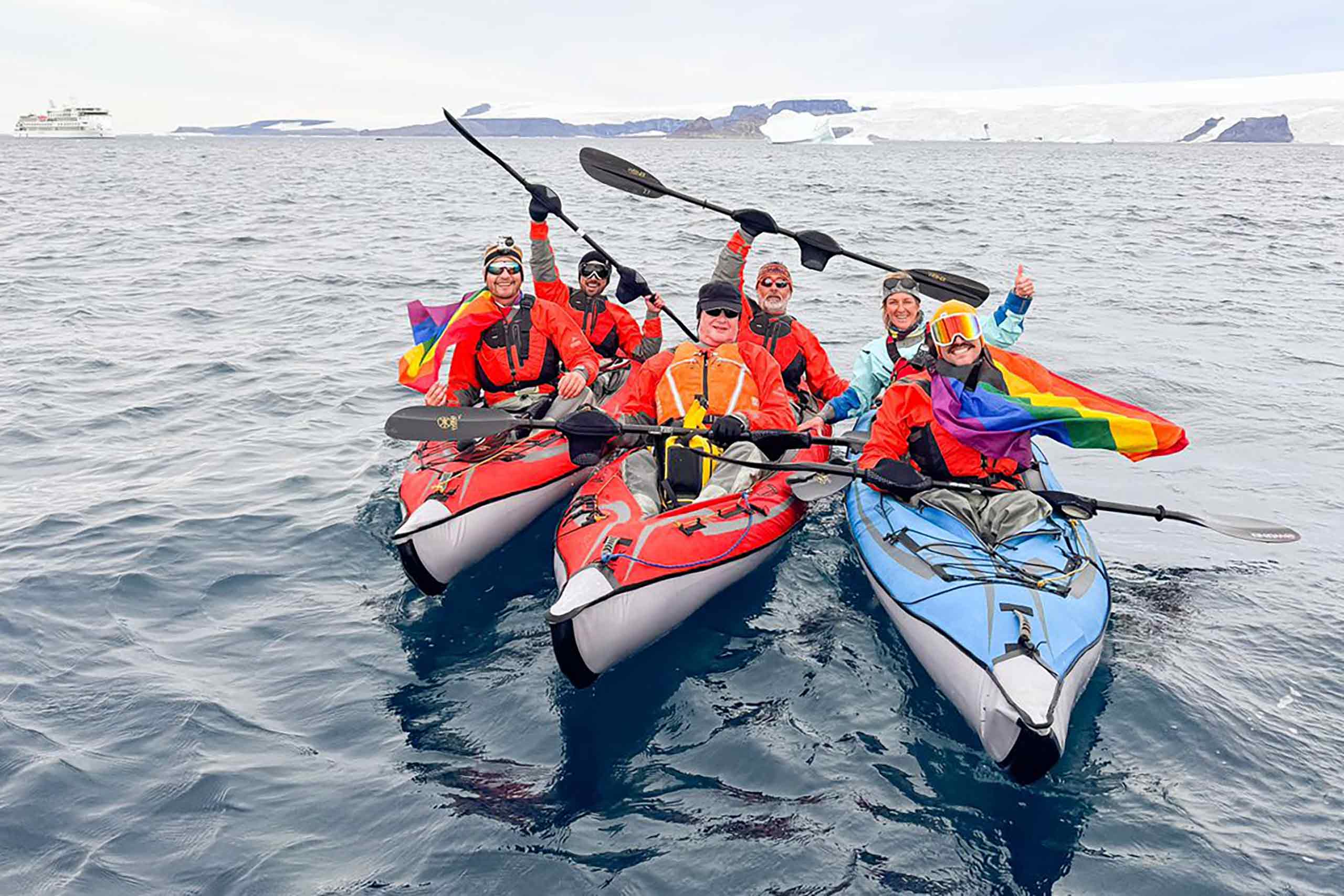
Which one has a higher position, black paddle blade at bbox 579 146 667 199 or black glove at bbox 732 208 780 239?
black paddle blade at bbox 579 146 667 199

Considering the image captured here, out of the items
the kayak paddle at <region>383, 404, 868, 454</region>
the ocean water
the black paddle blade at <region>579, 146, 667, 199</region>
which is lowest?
the ocean water

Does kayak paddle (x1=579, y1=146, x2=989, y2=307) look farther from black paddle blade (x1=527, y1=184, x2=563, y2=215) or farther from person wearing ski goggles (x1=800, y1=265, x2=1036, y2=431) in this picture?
person wearing ski goggles (x1=800, y1=265, x2=1036, y2=431)

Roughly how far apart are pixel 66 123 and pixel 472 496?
131 metres

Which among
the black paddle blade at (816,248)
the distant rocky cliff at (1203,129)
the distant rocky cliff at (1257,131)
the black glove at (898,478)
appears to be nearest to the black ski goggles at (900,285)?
the black paddle blade at (816,248)

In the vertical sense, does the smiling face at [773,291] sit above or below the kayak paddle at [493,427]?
above

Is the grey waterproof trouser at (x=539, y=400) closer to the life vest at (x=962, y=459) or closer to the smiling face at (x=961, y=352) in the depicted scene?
the life vest at (x=962, y=459)

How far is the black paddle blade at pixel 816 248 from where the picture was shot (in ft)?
31.1

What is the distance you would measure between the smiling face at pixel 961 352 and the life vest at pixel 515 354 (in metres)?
3.35

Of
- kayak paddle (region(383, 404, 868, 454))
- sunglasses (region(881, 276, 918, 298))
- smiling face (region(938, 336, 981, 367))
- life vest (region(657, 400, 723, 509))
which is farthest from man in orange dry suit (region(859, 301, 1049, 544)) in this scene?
sunglasses (region(881, 276, 918, 298))

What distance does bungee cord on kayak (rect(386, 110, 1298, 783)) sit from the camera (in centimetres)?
493

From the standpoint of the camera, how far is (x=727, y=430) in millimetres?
6066

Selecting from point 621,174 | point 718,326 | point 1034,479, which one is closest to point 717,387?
point 718,326

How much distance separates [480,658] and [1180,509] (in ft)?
19.8

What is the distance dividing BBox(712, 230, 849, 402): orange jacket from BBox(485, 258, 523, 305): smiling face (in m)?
1.85
